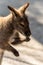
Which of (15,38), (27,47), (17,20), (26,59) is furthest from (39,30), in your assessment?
(17,20)

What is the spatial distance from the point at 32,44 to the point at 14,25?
2.72 ft

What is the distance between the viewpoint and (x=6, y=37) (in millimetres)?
2885

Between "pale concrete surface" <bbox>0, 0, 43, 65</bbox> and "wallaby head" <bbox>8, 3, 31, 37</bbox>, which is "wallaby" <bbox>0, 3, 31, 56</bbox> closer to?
"wallaby head" <bbox>8, 3, 31, 37</bbox>

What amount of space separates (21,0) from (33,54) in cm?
130

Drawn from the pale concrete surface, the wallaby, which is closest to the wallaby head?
the wallaby

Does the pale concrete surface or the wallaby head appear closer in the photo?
the wallaby head

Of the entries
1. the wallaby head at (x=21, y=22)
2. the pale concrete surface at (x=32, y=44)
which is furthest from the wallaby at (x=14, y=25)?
the pale concrete surface at (x=32, y=44)

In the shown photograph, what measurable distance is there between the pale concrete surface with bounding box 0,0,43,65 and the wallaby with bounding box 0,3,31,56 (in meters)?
0.44

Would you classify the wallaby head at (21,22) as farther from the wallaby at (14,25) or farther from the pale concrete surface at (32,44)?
the pale concrete surface at (32,44)

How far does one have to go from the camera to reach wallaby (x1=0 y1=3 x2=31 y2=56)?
8.80ft

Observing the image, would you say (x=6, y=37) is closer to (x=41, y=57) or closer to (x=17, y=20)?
(x=17, y=20)

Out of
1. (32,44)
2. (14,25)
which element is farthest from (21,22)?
(32,44)

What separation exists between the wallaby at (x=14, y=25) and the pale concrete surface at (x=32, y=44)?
44 cm

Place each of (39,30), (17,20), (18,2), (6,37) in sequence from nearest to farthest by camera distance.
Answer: (17,20), (6,37), (39,30), (18,2)
